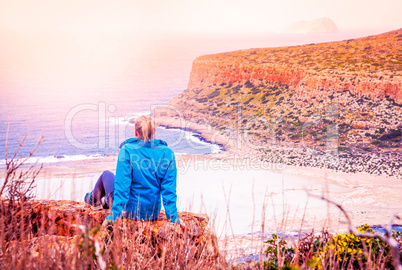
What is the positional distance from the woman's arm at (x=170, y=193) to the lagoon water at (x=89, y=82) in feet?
86.9

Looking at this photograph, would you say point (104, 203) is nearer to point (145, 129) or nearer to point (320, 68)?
point (145, 129)

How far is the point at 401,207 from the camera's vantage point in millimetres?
11555

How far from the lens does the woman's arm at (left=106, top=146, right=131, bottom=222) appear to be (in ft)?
9.00

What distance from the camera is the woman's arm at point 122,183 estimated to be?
2.74m

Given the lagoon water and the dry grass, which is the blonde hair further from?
the lagoon water

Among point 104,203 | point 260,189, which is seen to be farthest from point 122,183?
point 260,189

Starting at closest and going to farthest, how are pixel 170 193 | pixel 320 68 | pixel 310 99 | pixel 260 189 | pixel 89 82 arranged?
pixel 170 193
pixel 260 189
pixel 310 99
pixel 320 68
pixel 89 82

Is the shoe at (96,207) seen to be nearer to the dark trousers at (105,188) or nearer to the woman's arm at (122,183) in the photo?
the dark trousers at (105,188)

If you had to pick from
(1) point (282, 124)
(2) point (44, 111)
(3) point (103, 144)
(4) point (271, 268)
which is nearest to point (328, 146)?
(1) point (282, 124)

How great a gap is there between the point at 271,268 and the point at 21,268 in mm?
1711

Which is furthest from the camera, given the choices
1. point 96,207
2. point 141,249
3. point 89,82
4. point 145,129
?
point 89,82

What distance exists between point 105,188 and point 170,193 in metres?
0.70

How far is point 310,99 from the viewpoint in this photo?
1282 inches

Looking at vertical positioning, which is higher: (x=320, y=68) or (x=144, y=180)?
(x=320, y=68)
